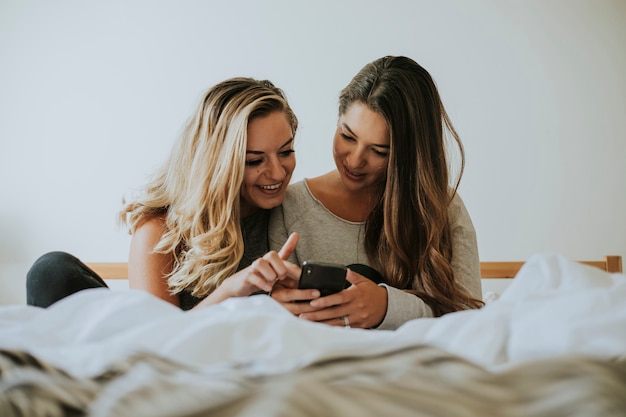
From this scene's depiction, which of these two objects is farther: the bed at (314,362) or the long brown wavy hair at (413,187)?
the long brown wavy hair at (413,187)

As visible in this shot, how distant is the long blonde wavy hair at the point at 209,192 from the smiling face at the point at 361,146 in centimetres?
16

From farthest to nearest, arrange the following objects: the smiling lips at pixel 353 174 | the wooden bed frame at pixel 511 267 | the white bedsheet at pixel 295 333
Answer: the wooden bed frame at pixel 511 267 → the smiling lips at pixel 353 174 → the white bedsheet at pixel 295 333

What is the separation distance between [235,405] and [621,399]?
0.25 m

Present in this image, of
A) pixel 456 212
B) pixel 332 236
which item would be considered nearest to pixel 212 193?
pixel 332 236

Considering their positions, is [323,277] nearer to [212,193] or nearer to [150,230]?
[212,193]

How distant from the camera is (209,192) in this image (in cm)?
155

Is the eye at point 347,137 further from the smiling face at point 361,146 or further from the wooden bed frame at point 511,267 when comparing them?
the wooden bed frame at point 511,267

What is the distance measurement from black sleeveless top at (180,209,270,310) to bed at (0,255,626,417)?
1.00 m

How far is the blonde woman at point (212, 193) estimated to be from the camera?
1541mm

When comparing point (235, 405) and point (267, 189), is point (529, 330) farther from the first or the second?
point (267, 189)

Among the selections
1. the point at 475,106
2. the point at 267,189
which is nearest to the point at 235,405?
the point at 267,189

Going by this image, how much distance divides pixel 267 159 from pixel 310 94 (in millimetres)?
1256

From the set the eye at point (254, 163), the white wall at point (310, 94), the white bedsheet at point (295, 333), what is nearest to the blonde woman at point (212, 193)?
the eye at point (254, 163)

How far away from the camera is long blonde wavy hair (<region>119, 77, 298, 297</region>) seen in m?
1.53
